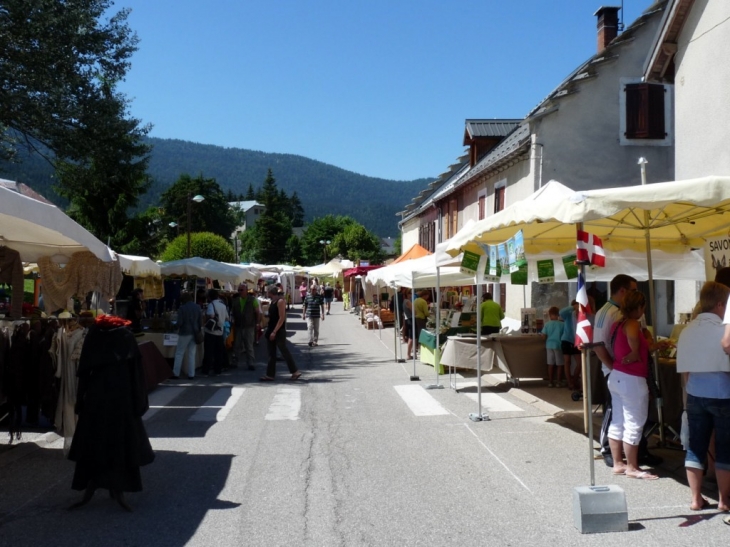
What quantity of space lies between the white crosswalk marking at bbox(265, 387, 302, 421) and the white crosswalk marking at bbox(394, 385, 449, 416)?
1749 mm

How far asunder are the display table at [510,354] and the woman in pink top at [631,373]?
652 cm

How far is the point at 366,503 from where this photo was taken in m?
6.41

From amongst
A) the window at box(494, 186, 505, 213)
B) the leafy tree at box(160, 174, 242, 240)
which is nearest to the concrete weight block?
the window at box(494, 186, 505, 213)

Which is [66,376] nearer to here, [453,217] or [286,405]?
[286,405]

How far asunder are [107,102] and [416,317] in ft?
28.3

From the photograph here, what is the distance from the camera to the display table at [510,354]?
13.7 m

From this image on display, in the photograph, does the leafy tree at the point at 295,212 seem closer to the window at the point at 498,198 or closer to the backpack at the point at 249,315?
the window at the point at 498,198

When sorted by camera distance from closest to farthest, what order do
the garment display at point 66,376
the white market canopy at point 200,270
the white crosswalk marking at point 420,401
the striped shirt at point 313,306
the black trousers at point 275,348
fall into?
the garment display at point 66,376, the white crosswalk marking at point 420,401, the black trousers at point 275,348, the white market canopy at point 200,270, the striped shirt at point 313,306

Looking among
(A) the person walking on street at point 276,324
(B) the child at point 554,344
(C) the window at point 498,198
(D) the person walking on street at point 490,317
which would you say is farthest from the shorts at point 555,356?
(C) the window at point 498,198

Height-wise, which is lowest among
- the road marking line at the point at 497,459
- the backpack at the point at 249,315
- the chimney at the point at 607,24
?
the road marking line at the point at 497,459

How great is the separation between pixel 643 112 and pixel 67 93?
49.5 feet

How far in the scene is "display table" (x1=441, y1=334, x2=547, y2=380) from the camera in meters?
13.7

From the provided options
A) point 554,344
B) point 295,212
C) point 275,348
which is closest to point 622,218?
point 554,344

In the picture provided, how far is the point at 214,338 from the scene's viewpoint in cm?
1672
